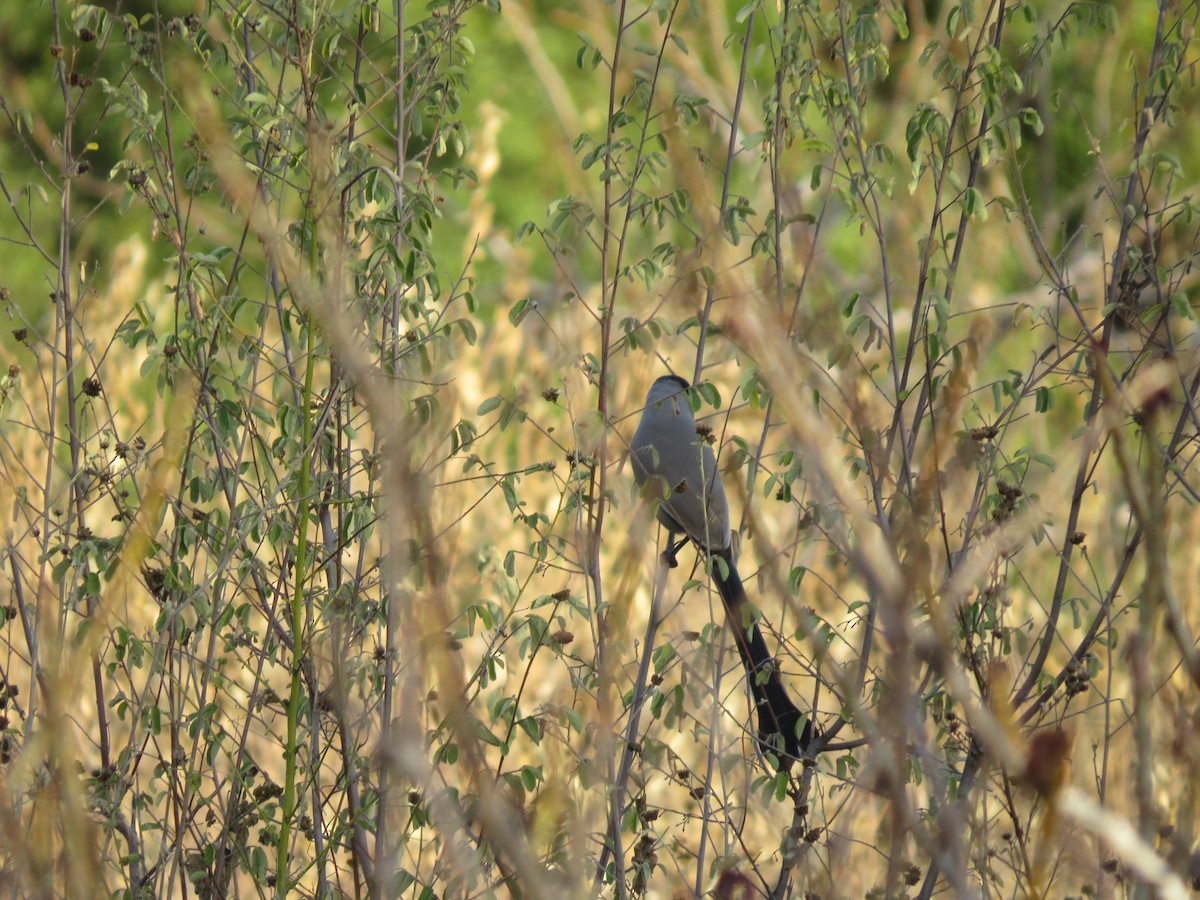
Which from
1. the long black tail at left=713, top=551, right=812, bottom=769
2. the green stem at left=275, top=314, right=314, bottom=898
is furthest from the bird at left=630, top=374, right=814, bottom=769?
the green stem at left=275, top=314, right=314, bottom=898

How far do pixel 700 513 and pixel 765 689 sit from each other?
0.57 metres

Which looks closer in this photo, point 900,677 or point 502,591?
point 900,677

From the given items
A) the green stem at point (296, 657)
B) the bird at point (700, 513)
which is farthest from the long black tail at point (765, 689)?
the green stem at point (296, 657)

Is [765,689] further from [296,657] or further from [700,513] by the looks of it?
[296,657]

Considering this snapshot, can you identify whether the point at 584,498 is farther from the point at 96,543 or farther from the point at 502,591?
the point at 96,543

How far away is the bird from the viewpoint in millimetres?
2486

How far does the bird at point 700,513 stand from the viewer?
2.49 m

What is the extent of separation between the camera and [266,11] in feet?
7.52

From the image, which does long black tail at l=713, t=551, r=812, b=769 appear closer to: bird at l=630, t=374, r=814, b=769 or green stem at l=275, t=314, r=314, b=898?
bird at l=630, t=374, r=814, b=769

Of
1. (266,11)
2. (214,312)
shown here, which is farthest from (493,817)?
(266,11)

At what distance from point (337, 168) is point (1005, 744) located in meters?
1.75

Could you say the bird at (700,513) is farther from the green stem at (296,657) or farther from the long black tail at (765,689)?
the green stem at (296,657)

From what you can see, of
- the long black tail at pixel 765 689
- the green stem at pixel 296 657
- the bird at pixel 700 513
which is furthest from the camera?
the bird at pixel 700 513

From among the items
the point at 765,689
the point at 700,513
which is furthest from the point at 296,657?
the point at 700,513
